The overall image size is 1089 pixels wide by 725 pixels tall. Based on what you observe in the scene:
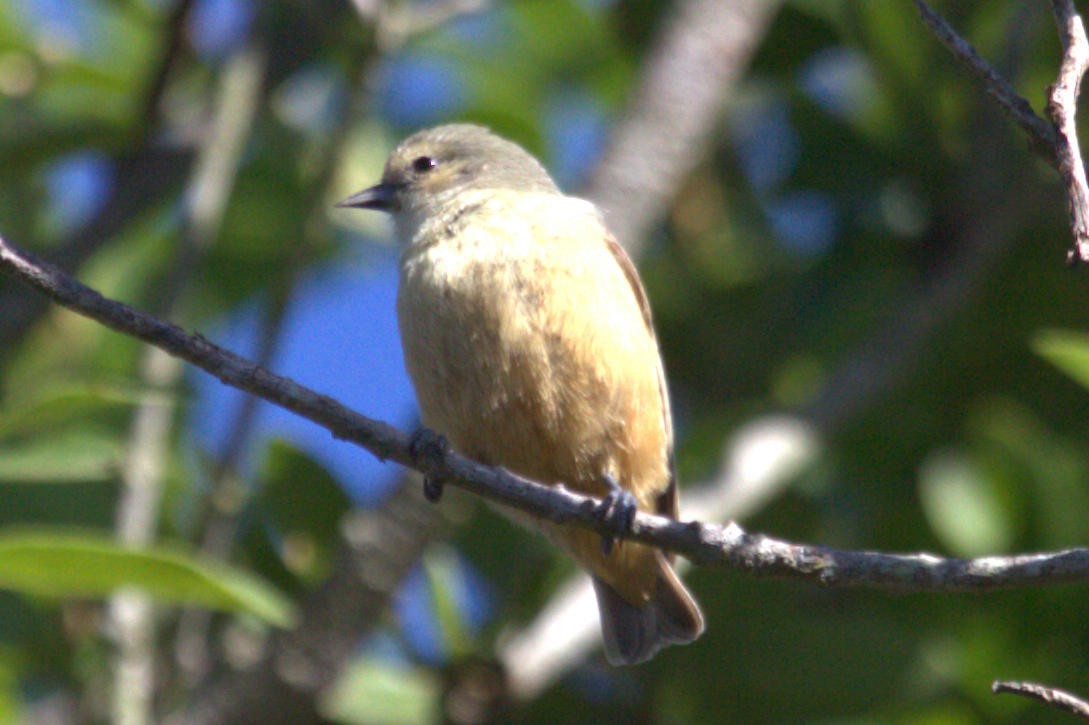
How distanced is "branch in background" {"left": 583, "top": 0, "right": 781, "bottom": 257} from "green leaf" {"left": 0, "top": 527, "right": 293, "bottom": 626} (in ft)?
5.78

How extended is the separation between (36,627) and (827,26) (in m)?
3.59

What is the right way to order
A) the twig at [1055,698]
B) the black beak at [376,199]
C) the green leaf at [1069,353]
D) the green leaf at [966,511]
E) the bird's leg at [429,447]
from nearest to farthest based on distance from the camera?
1. the twig at [1055,698]
2. the bird's leg at [429,447]
3. the green leaf at [1069,353]
4. the green leaf at [966,511]
5. the black beak at [376,199]

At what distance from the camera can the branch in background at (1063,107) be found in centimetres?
229

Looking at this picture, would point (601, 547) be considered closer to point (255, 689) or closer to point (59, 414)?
point (255, 689)

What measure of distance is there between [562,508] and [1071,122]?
1301mm

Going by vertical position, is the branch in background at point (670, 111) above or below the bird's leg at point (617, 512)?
above

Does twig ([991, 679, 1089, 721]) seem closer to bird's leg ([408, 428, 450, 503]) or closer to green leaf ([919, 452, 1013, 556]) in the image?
bird's leg ([408, 428, 450, 503])

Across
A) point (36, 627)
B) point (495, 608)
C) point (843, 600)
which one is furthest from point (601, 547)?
point (36, 627)

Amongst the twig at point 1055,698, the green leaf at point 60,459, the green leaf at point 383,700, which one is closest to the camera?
the twig at point 1055,698

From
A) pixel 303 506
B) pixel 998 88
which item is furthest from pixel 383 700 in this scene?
pixel 998 88

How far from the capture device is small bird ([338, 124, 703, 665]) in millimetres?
4281

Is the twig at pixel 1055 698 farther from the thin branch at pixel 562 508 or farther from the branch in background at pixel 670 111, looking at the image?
the branch in background at pixel 670 111

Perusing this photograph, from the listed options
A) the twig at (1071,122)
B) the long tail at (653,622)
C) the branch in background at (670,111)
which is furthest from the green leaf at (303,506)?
the twig at (1071,122)

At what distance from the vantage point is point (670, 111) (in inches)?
200
